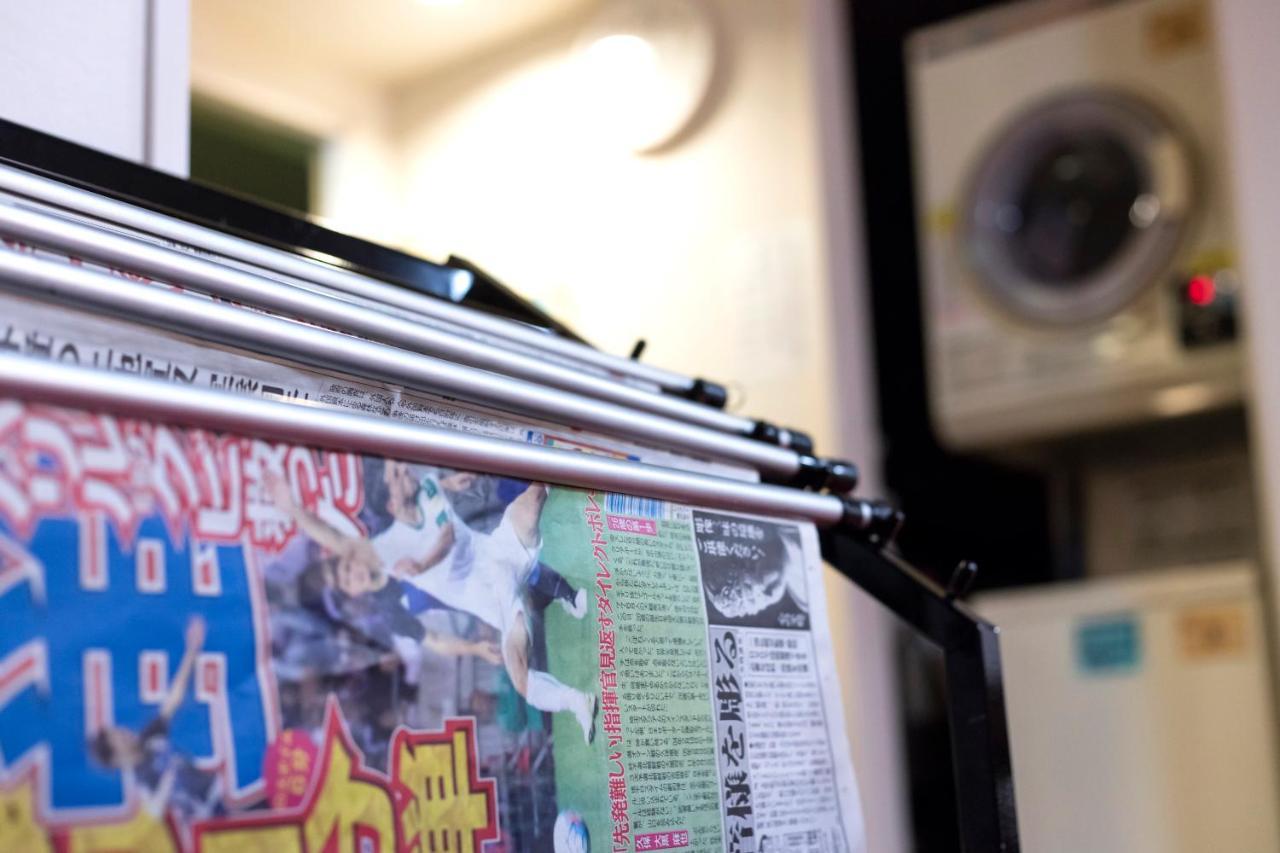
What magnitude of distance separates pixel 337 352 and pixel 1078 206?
198 cm

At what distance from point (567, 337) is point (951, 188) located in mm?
1680

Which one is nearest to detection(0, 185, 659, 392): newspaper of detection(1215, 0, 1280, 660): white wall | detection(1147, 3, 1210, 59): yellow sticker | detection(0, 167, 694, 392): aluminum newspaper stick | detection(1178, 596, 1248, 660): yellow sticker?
detection(0, 167, 694, 392): aluminum newspaper stick

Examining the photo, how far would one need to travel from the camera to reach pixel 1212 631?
1964 mm

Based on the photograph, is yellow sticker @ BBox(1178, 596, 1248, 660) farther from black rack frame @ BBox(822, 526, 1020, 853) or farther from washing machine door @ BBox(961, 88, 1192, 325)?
black rack frame @ BBox(822, 526, 1020, 853)

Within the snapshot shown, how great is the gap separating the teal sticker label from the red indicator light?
516 mm

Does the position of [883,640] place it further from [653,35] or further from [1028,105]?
[653,35]

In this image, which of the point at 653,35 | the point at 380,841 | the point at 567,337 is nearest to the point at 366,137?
the point at 653,35

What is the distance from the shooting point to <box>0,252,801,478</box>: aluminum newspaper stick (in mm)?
498

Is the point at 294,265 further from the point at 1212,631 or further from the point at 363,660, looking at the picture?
the point at 1212,631

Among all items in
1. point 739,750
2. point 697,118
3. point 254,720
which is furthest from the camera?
point 697,118

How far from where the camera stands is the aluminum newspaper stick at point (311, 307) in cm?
54

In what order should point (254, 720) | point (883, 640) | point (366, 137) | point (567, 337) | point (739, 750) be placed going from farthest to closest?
point (366, 137) → point (883, 640) → point (567, 337) → point (739, 750) → point (254, 720)

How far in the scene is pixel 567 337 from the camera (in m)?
0.89

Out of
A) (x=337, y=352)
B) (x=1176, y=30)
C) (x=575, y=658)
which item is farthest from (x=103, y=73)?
(x=1176, y=30)
